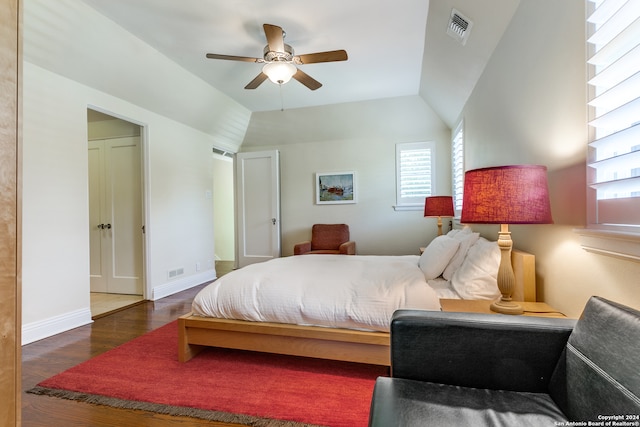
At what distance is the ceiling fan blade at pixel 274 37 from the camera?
7.39 feet

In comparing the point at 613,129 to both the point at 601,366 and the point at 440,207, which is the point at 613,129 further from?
A: the point at 440,207

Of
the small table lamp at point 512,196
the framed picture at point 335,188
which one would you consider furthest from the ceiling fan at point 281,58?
the framed picture at point 335,188

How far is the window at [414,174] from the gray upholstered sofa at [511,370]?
391cm

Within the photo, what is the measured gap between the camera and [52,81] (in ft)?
8.83

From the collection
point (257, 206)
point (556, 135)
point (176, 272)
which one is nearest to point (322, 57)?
point (556, 135)

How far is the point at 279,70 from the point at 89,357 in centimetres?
279

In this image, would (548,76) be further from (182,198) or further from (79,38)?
(182,198)


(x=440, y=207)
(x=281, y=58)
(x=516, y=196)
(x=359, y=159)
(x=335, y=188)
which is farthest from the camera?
(x=335, y=188)

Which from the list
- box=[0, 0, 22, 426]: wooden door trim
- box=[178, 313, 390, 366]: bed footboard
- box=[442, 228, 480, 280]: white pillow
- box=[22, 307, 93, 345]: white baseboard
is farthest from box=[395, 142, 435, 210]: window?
box=[0, 0, 22, 426]: wooden door trim

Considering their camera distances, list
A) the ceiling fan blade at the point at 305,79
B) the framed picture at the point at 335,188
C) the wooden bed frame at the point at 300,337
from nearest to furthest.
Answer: the wooden bed frame at the point at 300,337, the ceiling fan blade at the point at 305,79, the framed picture at the point at 335,188

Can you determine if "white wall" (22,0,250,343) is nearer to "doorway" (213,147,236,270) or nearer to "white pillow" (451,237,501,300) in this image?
"doorway" (213,147,236,270)

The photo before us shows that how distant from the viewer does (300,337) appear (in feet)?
6.25

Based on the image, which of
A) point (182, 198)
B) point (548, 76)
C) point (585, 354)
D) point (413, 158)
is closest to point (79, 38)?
point (182, 198)

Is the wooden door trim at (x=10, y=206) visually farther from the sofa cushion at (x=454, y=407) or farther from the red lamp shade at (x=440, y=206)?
the red lamp shade at (x=440, y=206)
